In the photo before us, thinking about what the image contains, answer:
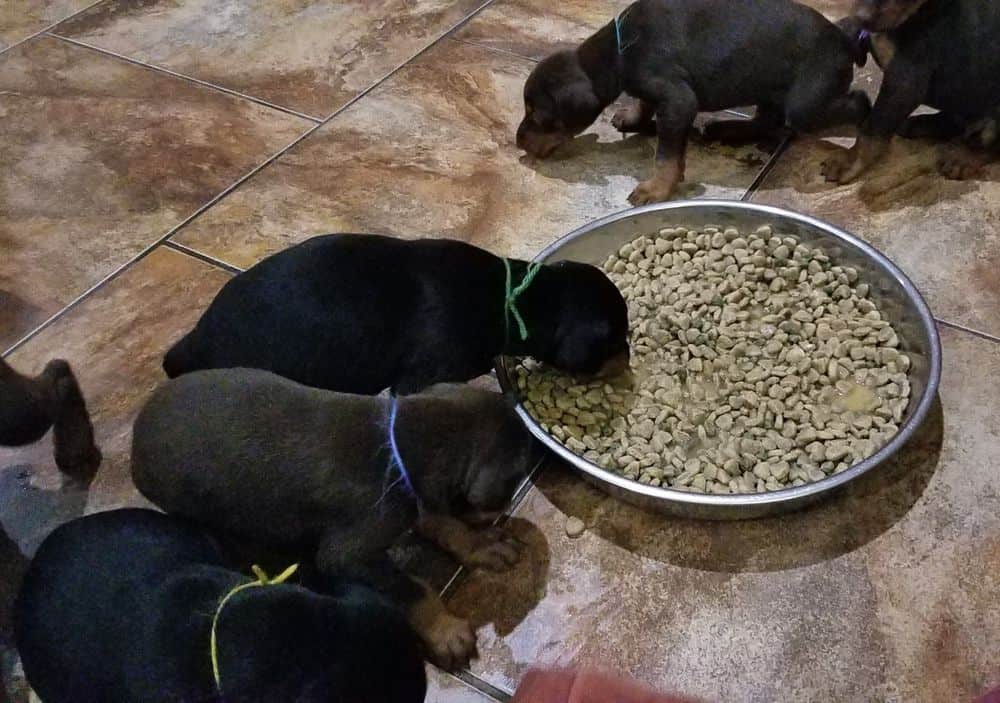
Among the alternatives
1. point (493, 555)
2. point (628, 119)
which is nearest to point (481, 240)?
point (628, 119)

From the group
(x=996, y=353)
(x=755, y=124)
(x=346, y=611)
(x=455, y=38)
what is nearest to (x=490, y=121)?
(x=455, y=38)

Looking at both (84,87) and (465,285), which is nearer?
(465,285)

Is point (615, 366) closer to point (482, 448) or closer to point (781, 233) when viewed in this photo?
point (482, 448)

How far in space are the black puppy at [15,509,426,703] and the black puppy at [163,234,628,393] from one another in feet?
1.46

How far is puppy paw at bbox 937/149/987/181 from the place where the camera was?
8.75 ft

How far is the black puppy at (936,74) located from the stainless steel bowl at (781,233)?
1.58 ft

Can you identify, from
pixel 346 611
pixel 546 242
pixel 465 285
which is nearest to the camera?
pixel 346 611

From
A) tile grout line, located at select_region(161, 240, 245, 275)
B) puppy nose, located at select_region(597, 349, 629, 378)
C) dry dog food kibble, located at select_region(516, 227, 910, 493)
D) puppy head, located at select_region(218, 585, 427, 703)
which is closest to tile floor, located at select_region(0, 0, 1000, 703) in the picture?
tile grout line, located at select_region(161, 240, 245, 275)

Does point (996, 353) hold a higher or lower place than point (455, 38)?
lower

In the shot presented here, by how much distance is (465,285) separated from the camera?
196cm

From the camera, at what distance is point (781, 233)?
239 centimetres

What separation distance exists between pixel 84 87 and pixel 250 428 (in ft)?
6.83

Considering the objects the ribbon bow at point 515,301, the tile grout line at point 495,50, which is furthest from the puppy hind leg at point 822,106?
the ribbon bow at point 515,301

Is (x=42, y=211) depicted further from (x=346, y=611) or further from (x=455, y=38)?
(x=346, y=611)
